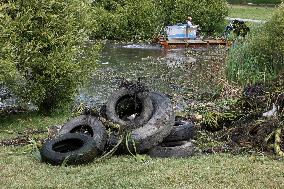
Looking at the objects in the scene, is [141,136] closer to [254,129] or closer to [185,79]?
[254,129]

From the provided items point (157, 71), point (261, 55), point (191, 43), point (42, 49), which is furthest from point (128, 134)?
point (191, 43)

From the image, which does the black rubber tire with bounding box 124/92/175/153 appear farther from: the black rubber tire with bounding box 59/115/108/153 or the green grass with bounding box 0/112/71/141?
the green grass with bounding box 0/112/71/141

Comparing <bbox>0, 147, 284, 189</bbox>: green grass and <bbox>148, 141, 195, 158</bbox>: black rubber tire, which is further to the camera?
<bbox>148, 141, 195, 158</bbox>: black rubber tire

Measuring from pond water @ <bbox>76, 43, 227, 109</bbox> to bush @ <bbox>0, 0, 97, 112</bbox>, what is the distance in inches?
90.7

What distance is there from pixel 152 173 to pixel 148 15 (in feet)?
97.8

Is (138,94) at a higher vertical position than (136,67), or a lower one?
higher

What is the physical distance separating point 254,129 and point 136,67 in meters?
16.1

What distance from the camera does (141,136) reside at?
1085 centimetres

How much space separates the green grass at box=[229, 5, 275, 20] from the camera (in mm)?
45406

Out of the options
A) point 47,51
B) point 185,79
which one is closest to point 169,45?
point 185,79

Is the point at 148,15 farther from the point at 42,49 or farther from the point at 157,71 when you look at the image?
the point at 42,49

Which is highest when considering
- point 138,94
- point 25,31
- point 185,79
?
point 25,31

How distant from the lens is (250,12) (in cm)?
4838

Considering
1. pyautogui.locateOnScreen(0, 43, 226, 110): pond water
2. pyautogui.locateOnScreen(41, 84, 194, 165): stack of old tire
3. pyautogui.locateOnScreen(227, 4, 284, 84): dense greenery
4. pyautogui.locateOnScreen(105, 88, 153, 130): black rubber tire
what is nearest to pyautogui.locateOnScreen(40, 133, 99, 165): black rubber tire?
pyautogui.locateOnScreen(41, 84, 194, 165): stack of old tire
